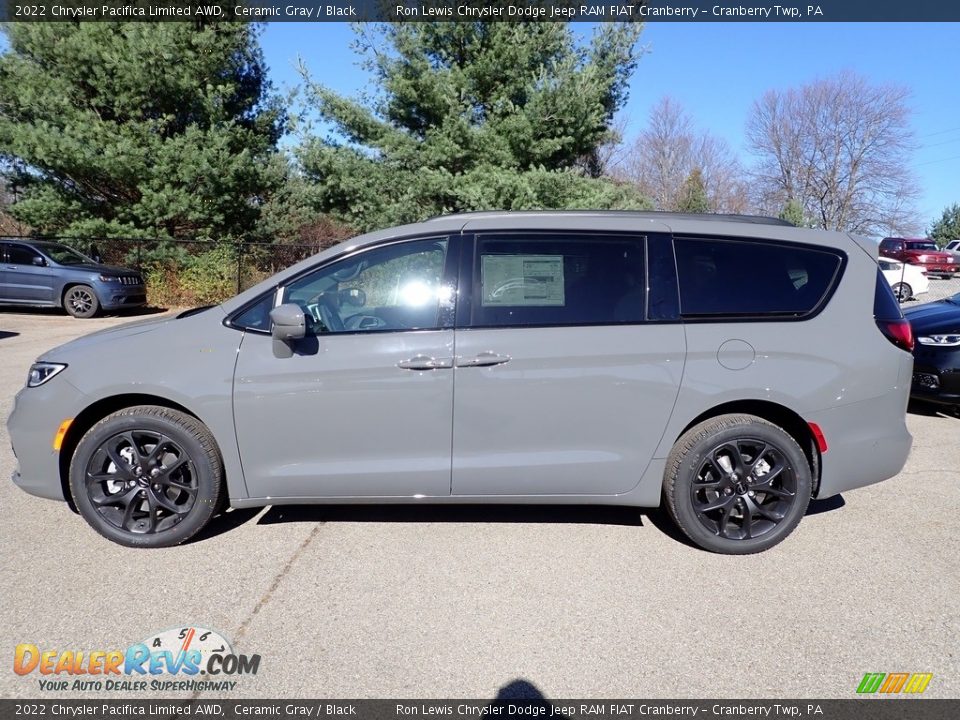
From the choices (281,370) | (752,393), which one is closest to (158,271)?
(281,370)

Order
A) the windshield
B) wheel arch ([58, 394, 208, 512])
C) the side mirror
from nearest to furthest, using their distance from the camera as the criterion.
A: 1. the side mirror
2. wheel arch ([58, 394, 208, 512])
3. the windshield

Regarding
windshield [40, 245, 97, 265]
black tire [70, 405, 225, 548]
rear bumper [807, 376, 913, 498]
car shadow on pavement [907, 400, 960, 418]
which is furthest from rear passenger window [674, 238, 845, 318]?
windshield [40, 245, 97, 265]

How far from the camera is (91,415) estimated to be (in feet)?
11.6

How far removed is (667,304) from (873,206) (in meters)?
47.7

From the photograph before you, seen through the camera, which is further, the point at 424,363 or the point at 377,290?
the point at 377,290

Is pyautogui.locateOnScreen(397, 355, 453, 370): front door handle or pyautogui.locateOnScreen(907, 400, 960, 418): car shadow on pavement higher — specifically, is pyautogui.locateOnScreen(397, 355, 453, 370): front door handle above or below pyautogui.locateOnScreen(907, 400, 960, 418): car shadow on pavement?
above

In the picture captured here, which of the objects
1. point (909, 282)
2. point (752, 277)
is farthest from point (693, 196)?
point (752, 277)

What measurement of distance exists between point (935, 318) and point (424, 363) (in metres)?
6.09

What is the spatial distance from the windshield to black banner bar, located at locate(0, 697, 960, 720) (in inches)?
566

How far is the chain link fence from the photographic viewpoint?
16.7 metres

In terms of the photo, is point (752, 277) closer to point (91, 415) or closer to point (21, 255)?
point (91, 415)

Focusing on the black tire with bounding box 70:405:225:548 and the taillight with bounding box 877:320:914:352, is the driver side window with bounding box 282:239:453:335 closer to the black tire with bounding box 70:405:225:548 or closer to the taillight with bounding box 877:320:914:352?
the black tire with bounding box 70:405:225:548

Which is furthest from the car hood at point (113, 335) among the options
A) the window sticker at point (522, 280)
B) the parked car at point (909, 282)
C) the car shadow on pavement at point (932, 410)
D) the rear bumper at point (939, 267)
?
the rear bumper at point (939, 267)

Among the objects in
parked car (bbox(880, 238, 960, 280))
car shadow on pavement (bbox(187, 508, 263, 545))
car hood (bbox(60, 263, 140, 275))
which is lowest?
car shadow on pavement (bbox(187, 508, 263, 545))
